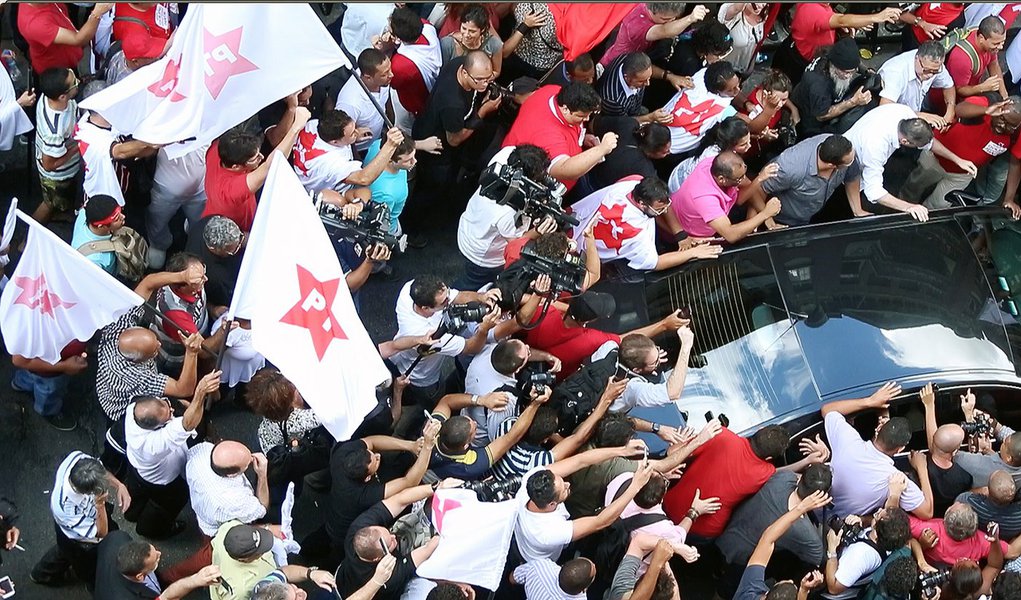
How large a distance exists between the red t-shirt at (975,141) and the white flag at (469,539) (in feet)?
16.2

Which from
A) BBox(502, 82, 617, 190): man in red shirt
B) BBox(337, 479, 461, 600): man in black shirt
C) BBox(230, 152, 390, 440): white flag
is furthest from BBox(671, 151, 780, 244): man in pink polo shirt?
BBox(230, 152, 390, 440): white flag

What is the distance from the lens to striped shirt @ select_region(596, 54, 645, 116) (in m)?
8.98

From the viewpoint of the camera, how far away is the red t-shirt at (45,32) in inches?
340

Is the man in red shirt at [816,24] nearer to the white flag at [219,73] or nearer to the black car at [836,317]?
the black car at [836,317]

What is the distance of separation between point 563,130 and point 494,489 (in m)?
2.78

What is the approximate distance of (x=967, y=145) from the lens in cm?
935

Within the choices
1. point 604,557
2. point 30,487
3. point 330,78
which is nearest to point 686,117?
point 330,78

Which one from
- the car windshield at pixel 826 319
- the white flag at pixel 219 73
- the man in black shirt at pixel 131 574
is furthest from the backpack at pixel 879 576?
the white flag at pixel 219 73

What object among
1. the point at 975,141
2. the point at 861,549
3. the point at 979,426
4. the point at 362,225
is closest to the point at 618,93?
the point at 362,225

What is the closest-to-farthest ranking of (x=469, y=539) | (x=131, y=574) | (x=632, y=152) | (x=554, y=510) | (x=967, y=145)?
(x=131, y=574), (x=469, y=539), (x=554, y=510), (x=632, y=152), (x=967, y=145)

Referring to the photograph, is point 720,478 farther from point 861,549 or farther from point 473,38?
point 473,38

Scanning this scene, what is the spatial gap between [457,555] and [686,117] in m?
4.01

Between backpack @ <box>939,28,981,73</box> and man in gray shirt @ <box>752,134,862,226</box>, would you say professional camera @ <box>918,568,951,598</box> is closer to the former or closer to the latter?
man in gray shirt @ <box>752,134,862,226</box>

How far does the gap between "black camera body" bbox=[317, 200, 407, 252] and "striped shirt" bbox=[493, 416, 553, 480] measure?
5.08 feet
